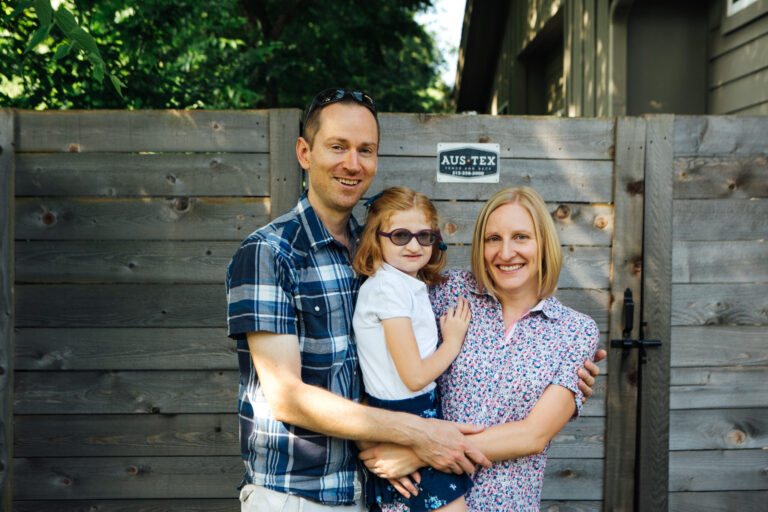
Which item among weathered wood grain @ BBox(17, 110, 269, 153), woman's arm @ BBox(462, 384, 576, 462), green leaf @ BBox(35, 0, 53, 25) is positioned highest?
green leaf @ BBox(35, 0, 53, 25)

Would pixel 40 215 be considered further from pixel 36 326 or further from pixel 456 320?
pixel 456 320

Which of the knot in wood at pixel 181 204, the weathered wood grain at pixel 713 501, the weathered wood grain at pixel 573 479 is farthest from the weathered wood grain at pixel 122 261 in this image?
the weathered wood grain at pixel 713 501

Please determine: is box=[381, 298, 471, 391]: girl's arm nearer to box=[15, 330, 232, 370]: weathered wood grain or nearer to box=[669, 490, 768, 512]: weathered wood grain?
box=[15, 330, 232, 370]: weathered wood grain

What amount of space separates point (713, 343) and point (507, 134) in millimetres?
1433

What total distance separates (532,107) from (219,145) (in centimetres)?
527

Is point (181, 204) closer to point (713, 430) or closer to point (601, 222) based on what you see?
point (601, 222)

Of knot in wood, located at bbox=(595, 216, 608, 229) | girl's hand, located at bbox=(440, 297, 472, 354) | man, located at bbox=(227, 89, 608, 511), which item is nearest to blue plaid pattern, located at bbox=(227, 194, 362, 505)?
man, located at bbox=(227, 89, 608, 511)

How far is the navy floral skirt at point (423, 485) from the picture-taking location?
1761mm

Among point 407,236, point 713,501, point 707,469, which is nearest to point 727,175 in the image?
point 707,469

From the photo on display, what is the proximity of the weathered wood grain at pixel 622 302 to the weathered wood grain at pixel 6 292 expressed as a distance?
9.27ft

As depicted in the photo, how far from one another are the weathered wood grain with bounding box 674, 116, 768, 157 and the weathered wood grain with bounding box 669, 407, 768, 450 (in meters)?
1.27

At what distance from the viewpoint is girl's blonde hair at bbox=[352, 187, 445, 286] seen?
73.5 inches

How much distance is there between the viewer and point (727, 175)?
9.80 feet

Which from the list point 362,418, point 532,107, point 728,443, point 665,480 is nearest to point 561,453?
point 665,480
